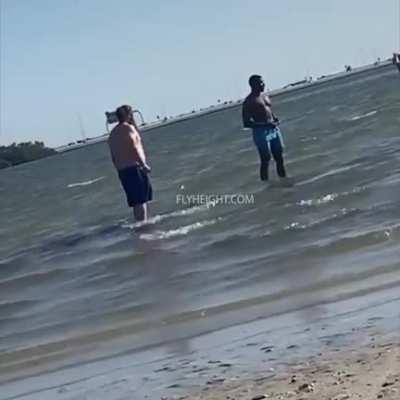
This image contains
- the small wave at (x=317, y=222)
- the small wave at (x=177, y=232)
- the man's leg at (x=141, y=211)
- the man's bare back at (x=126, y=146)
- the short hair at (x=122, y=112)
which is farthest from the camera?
the man's leg at (x=141, y=211)

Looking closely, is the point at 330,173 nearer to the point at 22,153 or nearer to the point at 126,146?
the point at 126,146

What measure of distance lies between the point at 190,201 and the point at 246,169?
3679mm

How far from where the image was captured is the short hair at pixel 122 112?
14.0 metres

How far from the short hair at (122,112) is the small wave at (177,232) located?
144 cm

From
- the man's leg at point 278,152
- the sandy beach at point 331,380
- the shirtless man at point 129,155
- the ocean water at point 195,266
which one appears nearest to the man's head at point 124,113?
the shirtless man at point 129,155

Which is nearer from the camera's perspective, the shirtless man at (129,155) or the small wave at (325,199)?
the small wave at (325,199)

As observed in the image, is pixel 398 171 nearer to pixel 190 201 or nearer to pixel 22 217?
pixel 190 201

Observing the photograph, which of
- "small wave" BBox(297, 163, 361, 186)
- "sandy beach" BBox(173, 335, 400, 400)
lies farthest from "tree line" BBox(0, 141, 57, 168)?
"sandy beach" BBox(173, 335, 400, 400)

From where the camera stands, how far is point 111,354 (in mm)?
7715

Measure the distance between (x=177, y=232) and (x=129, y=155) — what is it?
1.24 m

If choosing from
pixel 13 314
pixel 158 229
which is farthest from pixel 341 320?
pixel 158 229

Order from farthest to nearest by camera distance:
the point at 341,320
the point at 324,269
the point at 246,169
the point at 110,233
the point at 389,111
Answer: the point at 389,111 < the point at 246,169 < the point at 110,233 < the point at 324,269 < the point at 341,320

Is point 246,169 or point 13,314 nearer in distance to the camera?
point 13,314

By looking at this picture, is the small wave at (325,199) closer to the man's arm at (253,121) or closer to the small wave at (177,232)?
the small wave at (177,232)
